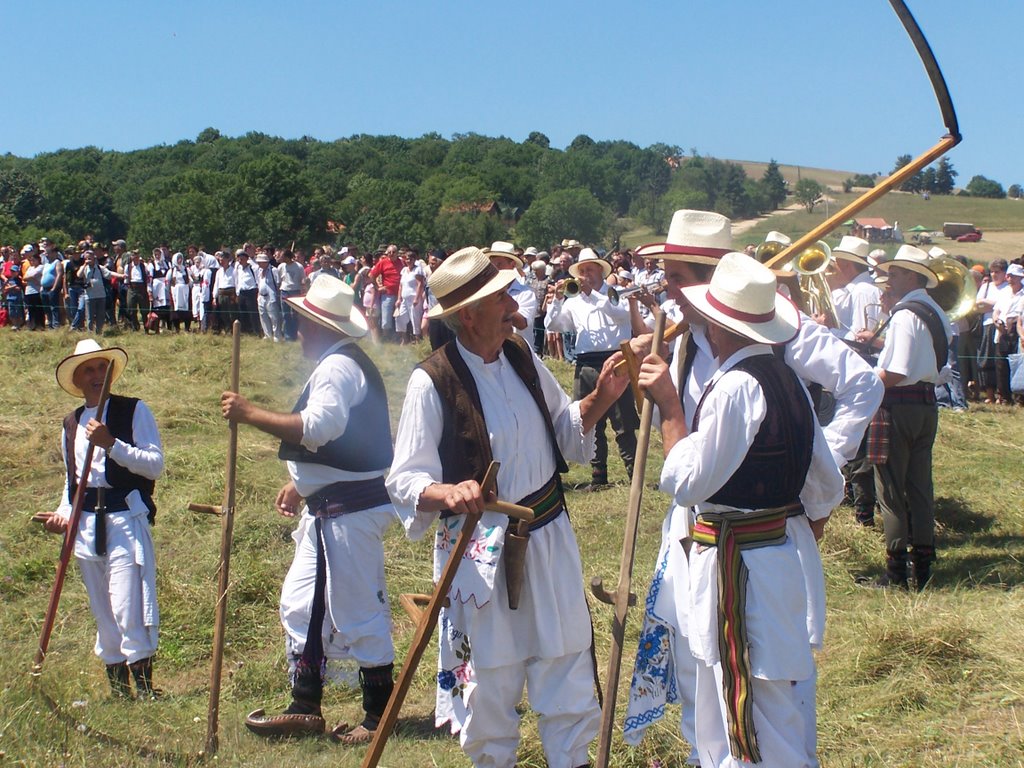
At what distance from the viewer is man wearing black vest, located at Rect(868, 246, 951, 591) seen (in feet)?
23.5

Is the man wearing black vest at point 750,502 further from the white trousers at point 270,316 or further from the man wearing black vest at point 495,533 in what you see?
the white trousers at point 270,316

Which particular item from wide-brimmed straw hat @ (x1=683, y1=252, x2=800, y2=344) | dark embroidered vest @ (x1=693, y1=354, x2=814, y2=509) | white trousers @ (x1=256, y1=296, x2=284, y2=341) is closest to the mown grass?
dark embroidered vest @ (x1=693, y1=354, x2=814, y2=509)

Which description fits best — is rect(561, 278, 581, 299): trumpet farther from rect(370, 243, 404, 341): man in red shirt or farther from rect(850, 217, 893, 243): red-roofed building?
rect(850, 217, 893, 243): red-roofed building

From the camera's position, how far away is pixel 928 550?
7.34 meters

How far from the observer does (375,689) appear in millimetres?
5520

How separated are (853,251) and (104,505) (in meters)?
6.67

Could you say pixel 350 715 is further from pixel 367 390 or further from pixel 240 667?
pixel 367 390

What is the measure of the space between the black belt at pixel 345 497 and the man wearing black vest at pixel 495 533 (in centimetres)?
112

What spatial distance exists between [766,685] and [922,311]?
4.05m

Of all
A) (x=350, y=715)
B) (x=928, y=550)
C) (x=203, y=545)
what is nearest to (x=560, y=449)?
(x=350, y=715)

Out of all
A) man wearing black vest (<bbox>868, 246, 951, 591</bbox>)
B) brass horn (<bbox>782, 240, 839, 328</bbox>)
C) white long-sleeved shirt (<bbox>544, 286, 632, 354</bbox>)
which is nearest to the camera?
man wearing black vest (<bbox>868, 246, 951, 591</bbox>)

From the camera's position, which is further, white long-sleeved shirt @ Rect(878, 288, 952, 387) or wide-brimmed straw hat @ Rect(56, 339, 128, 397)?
white long-sleeved shirt @ Rect(878, 288, 952, 387)

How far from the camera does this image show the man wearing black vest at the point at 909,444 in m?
7.18

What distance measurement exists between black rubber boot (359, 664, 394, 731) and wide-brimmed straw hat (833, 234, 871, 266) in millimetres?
5702
